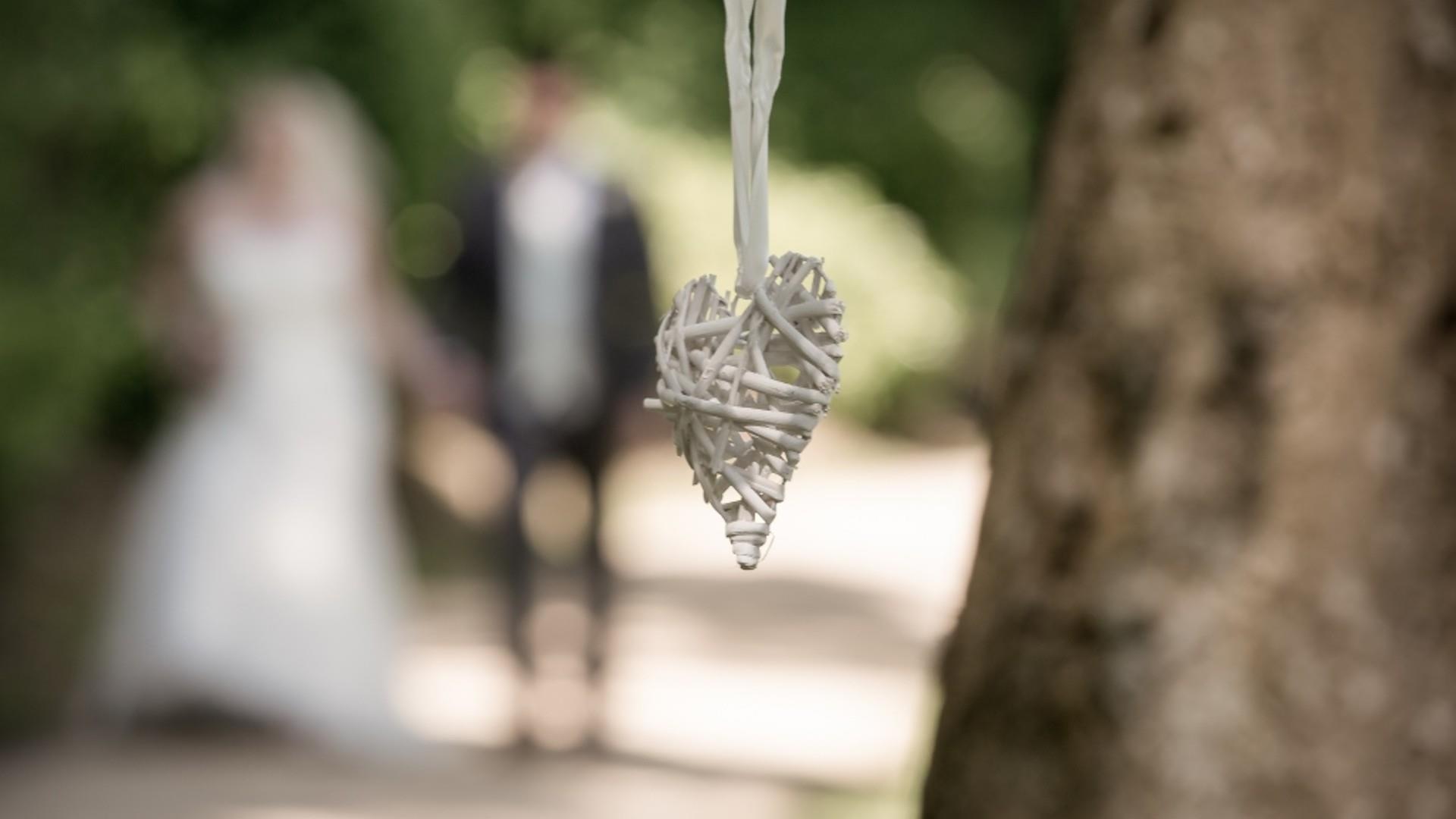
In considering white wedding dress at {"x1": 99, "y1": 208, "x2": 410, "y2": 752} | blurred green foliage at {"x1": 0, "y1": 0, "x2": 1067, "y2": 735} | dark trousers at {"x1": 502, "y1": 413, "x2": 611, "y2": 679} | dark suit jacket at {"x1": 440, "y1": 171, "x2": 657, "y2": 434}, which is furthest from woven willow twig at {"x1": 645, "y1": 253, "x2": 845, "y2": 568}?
white wedding dress at {"x1": 99, "y1": 208, "x2": 410, "y2": 752}

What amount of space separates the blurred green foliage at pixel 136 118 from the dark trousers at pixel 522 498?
4.40 feet

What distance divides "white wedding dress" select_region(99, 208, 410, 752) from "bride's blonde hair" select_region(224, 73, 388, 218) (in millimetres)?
137

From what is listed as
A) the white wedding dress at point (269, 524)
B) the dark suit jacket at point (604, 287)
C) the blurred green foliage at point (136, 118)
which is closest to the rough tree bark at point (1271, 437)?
the blurred green foliage at point (136, 118)

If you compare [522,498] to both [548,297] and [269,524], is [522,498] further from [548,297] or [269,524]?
[269,524]

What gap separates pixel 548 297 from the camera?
21.6 feet

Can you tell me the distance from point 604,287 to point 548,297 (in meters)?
0.20

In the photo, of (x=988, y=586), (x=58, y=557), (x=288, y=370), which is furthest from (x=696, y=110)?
(x=988, y=586)

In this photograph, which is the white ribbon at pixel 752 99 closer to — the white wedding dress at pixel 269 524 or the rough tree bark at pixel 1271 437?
the rough tree bark at pixel 1271 437

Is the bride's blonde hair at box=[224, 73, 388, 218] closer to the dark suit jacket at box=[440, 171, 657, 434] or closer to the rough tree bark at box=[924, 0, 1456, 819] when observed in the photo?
the dark suit jacket at box=[440, 171, 657, 434]

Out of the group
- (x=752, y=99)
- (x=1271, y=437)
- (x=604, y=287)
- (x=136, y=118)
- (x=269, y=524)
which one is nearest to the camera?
(x=752, y=99)

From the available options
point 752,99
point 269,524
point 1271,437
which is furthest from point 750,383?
point 269,524

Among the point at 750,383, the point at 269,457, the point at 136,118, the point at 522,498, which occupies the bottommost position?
the point at 750,383

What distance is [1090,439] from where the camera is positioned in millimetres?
2447

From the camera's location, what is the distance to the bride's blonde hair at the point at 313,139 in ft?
23.5
